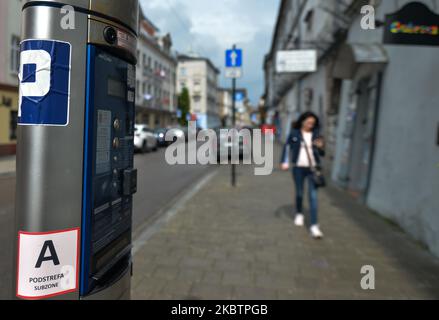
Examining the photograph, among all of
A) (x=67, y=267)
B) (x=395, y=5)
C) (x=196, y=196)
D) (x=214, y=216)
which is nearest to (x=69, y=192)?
(x=67, y=267)

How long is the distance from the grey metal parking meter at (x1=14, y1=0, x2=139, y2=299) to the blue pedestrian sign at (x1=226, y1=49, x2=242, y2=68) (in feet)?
27.2

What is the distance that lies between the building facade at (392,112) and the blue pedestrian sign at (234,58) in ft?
9.10

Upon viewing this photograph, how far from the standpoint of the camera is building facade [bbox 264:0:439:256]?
13.7 feet

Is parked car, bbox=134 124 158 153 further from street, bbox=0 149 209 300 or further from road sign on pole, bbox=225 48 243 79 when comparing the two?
road sign on pole, bbox=225 48 243 79

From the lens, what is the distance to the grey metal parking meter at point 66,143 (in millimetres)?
1289

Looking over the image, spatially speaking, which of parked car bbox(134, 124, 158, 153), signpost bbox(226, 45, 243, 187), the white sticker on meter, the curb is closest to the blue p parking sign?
the white sticker on meter

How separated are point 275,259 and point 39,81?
342 cm

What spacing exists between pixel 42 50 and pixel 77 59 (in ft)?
0.39

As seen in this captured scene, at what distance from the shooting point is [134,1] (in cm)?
159

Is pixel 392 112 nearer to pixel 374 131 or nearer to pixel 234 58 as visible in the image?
pixel 374 131

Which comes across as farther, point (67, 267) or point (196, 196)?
point (196, 196)

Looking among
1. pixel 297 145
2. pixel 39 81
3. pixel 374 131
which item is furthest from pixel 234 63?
pixel 39 81
